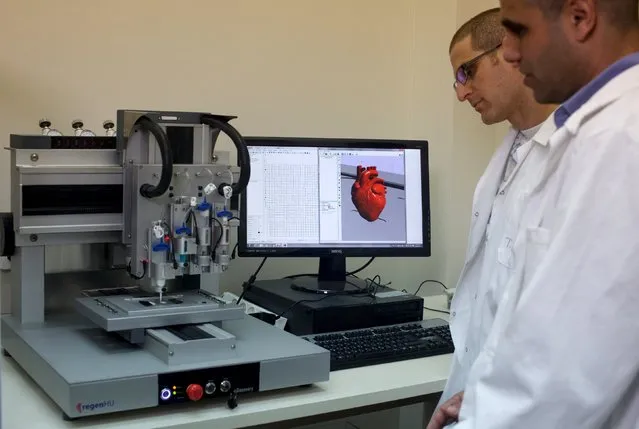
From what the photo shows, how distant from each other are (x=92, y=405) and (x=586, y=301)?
2.93 ft

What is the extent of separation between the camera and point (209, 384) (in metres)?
1.54

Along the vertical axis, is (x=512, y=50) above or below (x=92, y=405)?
above

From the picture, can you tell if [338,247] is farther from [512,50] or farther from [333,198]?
[512,50]

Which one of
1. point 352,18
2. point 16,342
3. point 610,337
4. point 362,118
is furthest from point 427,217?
point 610,337

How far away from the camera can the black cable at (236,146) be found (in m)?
1.63

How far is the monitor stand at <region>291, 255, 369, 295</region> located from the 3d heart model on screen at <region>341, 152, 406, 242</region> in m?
0.10

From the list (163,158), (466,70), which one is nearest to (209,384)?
(163,158)

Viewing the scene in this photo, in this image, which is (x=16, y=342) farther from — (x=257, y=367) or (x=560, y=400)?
(x=560, y=400)

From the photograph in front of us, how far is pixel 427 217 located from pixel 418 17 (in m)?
0.82

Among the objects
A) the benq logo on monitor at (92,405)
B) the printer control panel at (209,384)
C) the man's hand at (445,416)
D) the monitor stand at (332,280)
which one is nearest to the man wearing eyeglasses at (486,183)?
the man's hand at (445,416)

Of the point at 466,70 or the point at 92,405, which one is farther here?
the point at 466,70

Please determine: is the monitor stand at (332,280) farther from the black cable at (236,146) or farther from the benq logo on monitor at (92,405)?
the benq logo on monitor at (92,405)

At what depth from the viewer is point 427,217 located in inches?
94.4

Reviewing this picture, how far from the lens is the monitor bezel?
2238 mm
